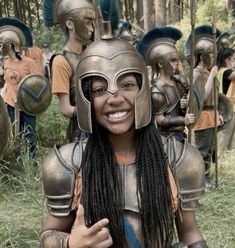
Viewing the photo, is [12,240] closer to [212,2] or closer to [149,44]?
[149,44]

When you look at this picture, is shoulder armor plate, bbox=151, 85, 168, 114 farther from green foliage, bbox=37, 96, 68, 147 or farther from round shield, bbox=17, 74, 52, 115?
green foliage, bbox=37, 96, 68, 147

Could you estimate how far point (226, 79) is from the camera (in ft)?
19.5

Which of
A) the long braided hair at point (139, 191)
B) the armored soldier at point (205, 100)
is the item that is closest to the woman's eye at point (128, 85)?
the long braided hair at point (139, 191)

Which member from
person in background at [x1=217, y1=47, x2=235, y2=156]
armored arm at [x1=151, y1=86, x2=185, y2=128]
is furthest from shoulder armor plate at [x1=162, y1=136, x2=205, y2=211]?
person in background at [x1=217, y1=47, x2=235, y2=156]

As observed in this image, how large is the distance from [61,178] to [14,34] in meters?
3.99

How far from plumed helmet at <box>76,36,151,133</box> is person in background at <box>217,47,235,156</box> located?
413 cm

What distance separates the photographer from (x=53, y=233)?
1.65 meters

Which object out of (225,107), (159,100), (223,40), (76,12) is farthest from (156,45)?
(223,40)

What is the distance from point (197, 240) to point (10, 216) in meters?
2.57

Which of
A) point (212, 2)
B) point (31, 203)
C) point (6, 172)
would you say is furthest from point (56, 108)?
point (212, 2)

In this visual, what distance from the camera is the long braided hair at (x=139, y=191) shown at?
163 centimetres

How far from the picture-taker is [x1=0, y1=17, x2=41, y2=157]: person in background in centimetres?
519

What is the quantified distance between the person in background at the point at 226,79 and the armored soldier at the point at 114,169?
4.10 metres

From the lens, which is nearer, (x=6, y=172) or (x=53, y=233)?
(x=53, y=233)
